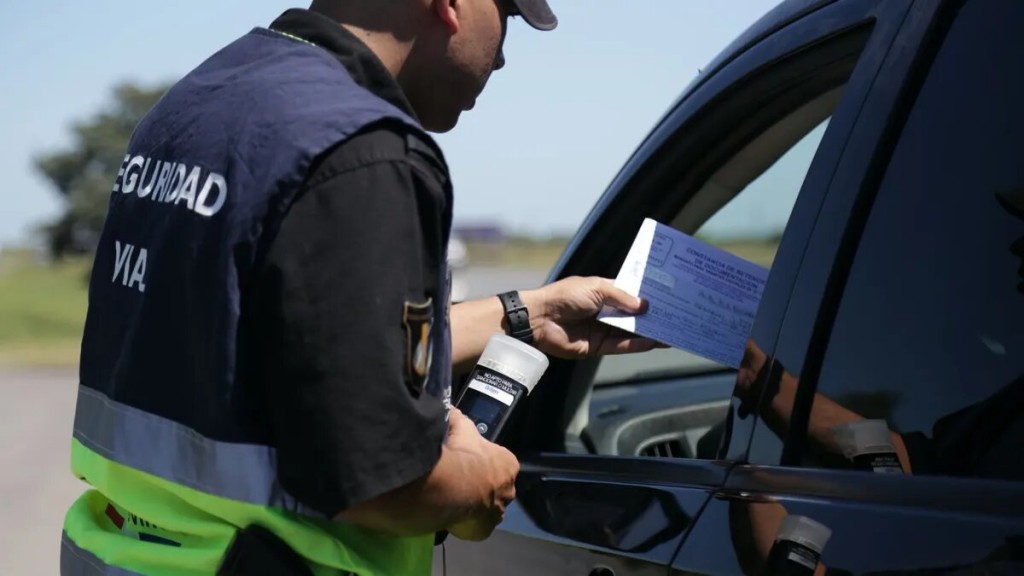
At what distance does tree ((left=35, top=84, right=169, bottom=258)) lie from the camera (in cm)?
2808

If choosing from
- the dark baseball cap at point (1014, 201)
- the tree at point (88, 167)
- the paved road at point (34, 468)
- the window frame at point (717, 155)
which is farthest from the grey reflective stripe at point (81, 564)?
the tree at point (88, 167)

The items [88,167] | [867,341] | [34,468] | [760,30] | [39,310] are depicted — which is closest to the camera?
[867,341]

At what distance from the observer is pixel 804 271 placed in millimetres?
1931

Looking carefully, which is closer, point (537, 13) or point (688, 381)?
point (537, 13)

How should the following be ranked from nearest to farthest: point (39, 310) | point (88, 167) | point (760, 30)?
point (760, 30) < point (39, 310) < point (88, 167)

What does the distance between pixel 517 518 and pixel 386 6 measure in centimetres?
94

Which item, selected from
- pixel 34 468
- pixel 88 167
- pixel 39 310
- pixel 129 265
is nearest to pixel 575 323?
pixel 129 265

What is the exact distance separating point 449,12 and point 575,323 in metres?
0.87

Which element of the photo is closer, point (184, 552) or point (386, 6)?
point (184, 552)

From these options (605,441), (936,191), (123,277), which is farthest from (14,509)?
(936,191)

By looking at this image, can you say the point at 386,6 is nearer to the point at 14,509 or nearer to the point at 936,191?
the point at 936,191

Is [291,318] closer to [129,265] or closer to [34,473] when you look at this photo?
[129,265]

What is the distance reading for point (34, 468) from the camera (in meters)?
9.21

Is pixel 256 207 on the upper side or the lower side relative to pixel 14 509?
upper
